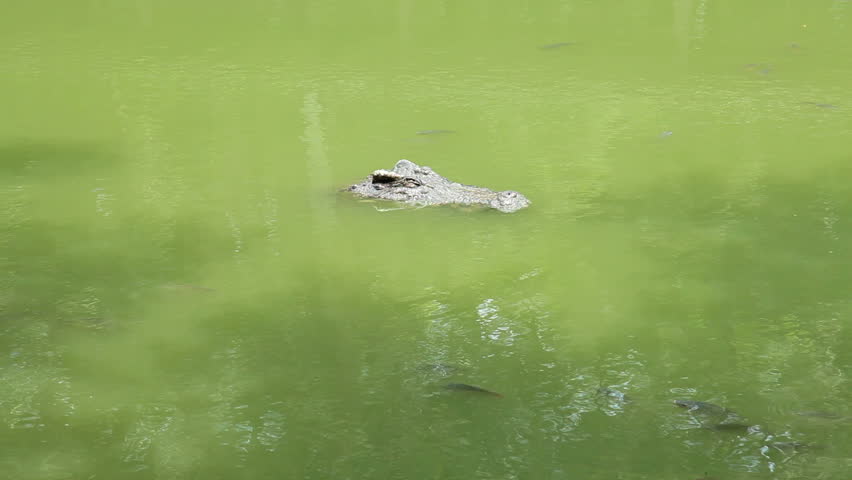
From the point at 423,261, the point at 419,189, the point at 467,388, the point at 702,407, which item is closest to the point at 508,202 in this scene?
the point at 419,189

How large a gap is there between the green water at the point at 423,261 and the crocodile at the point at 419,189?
0.12 m

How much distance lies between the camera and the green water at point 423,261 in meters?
3.99

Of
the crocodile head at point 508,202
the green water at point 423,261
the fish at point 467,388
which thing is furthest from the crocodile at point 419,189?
the fish at point 467,388

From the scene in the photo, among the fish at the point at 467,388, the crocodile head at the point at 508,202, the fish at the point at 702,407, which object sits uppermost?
the crocodile head at the point at 508,202

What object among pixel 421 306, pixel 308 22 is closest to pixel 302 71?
pixel 308 22

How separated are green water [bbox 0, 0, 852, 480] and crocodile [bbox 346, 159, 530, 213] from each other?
0.39ft

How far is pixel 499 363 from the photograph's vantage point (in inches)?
179

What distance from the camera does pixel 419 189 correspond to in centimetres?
659

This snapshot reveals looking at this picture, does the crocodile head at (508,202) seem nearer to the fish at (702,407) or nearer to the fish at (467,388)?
the fish at (467,388)

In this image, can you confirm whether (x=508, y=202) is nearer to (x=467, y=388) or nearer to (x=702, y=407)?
(x=467, y=388)

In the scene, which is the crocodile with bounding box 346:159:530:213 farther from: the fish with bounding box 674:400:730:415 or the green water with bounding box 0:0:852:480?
the fish with bounding box 674:400:730:415

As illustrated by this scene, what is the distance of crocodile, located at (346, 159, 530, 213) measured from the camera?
21.2 ft

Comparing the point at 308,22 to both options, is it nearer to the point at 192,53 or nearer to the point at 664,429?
the point at 192,53

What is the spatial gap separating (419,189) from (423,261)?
0.95 m
